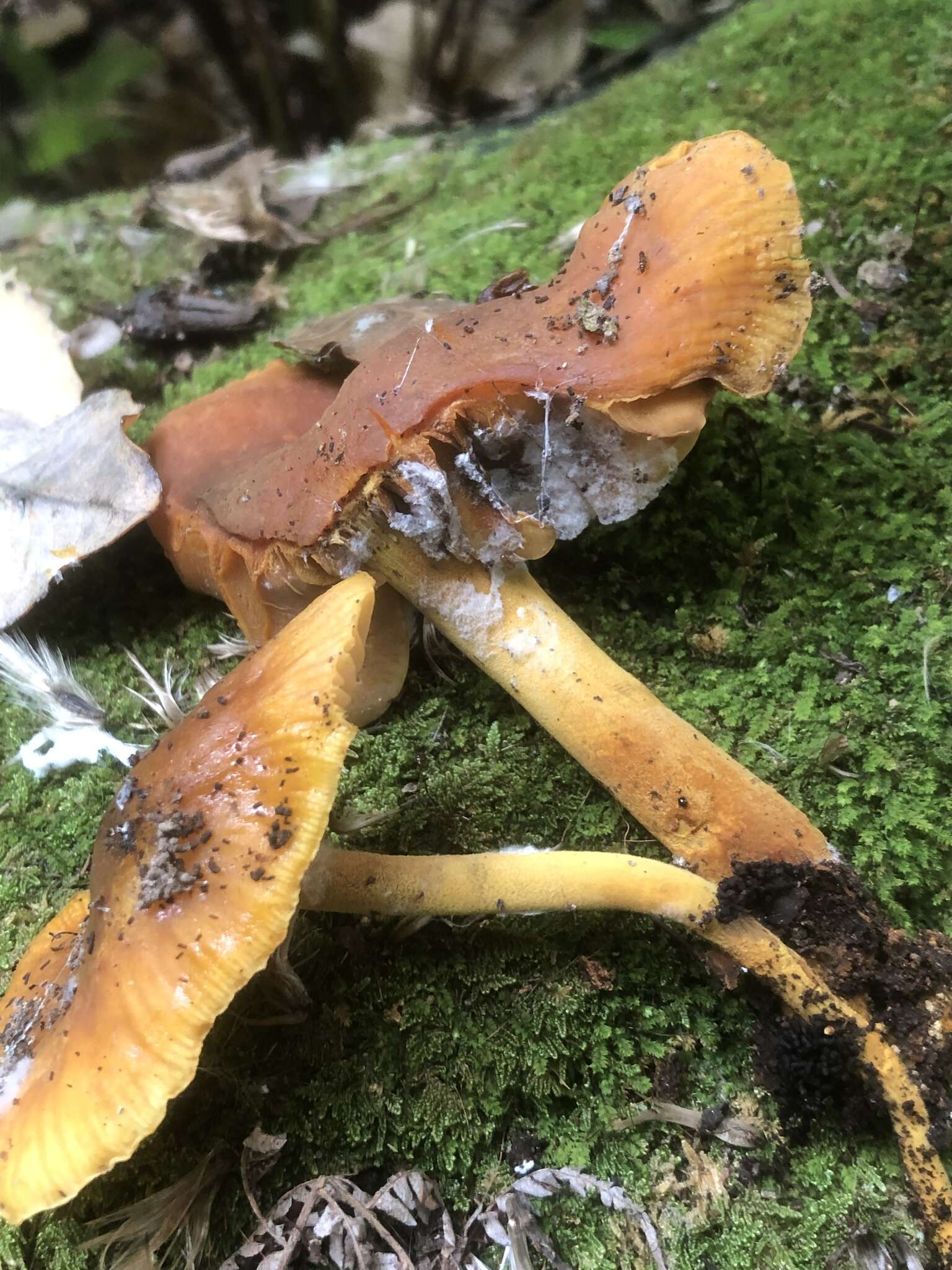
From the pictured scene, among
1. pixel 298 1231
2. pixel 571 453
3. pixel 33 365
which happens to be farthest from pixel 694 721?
pixel 33 365

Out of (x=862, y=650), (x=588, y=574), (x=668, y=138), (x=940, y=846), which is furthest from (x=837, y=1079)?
(x=668, y=138)

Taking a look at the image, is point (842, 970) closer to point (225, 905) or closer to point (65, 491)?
point (225, 905)

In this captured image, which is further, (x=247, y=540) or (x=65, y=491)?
(x=65, y=491)

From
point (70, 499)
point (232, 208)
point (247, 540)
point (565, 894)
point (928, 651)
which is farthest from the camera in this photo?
point (232, 208)

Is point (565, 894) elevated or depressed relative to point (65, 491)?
depressed

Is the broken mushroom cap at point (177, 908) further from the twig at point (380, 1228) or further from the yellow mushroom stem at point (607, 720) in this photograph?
the twig at point (380, 1228)

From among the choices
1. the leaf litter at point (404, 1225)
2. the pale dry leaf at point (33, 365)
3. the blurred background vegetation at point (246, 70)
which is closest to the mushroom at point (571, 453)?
the leaf litter at point (404, 1225)

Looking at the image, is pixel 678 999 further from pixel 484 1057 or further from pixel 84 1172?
pixel 84 1172

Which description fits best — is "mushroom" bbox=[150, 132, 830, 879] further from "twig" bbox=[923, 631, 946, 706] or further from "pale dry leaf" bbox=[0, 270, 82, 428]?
"pale dry leaf" bbox=[0, 270, 82, 428]
